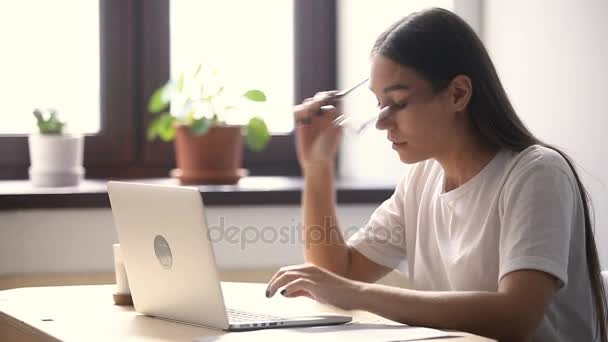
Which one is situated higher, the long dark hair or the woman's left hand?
the long dark hair

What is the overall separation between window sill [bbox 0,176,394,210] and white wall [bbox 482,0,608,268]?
0.52 m

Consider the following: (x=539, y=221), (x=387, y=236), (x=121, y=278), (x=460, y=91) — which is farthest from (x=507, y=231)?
(x=121, y=278)

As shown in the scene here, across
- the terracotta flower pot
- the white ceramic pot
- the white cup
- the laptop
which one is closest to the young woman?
the laptop

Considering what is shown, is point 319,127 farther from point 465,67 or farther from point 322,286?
point 322,286

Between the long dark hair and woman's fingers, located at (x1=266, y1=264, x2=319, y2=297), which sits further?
the long dark hair

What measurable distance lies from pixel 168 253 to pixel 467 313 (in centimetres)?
49

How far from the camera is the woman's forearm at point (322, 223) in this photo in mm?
2189

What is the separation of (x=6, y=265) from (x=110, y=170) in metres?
0.56

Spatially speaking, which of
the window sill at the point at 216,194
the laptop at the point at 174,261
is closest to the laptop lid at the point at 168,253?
the laptop at the point at 174,261

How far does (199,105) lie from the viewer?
115 inches

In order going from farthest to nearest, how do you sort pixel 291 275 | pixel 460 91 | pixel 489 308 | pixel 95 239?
pixel 95 239
pixel 460 91
pixel 291 275
pixel 489 308

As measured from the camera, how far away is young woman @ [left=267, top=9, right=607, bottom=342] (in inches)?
64.2

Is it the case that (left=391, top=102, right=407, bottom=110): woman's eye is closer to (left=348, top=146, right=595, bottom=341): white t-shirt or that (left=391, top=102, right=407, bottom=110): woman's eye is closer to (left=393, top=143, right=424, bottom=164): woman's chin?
(left=393, top=143, right=424, bottom=164): woman's chin

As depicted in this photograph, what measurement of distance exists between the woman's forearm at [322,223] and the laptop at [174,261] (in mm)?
448
